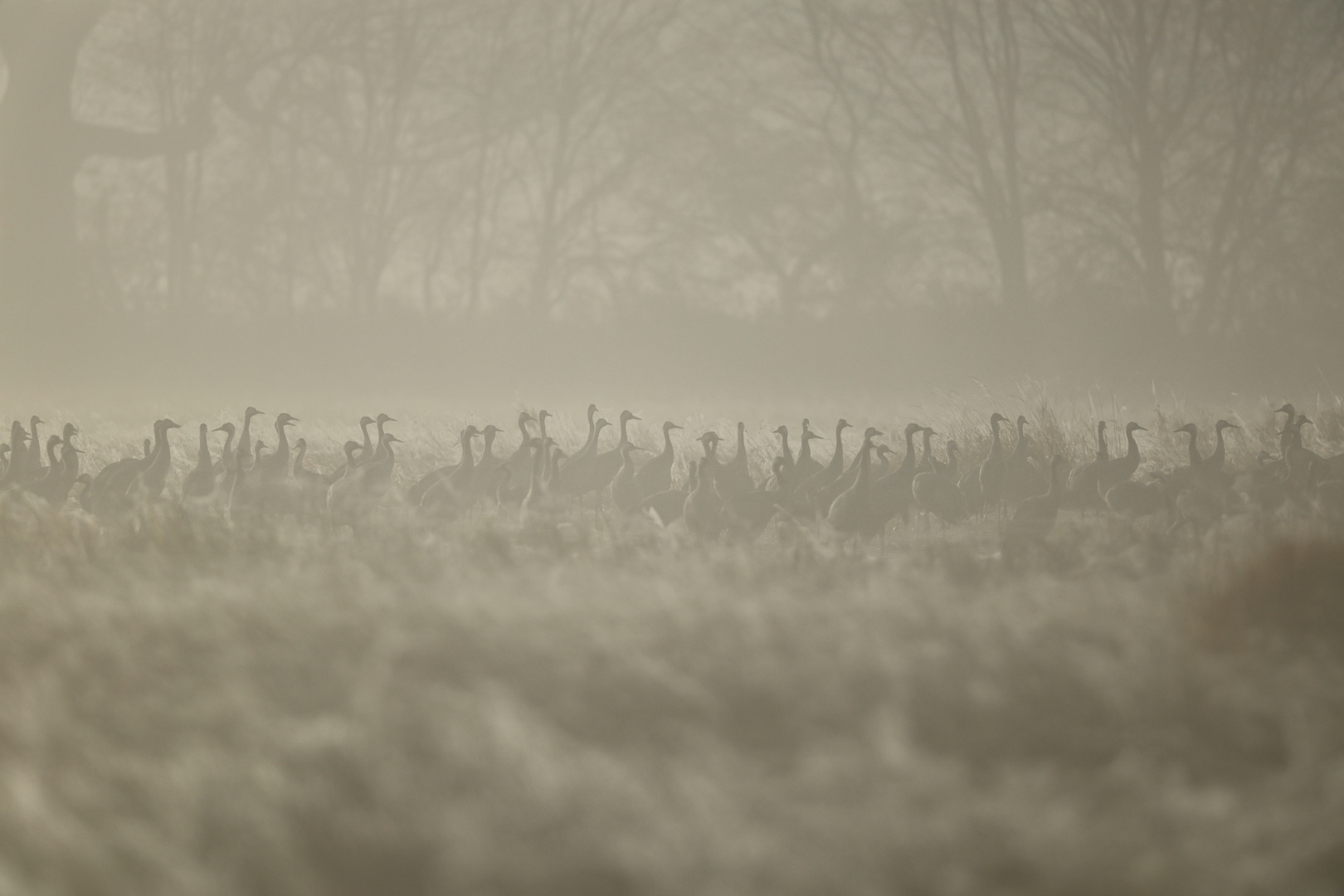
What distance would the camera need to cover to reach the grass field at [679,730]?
111 inches

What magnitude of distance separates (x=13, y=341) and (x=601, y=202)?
15.3 metres

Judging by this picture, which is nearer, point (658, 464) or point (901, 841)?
point (901, 841)

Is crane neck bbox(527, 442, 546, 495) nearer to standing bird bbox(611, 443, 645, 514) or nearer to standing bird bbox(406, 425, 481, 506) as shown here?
standing bird bbox(406, 425, 481, 506)

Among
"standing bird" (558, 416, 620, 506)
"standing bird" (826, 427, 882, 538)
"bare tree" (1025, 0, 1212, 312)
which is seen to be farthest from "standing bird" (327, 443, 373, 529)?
"bare tree" (1025, 0, 1212, 312)

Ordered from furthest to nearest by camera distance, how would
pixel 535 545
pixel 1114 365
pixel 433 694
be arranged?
pixel 1114 365 < pixel 535 545 < pixel 433 694

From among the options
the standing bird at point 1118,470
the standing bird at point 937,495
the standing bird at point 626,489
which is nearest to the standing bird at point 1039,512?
the standing bird at point 937,495

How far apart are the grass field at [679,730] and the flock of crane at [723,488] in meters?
2.70

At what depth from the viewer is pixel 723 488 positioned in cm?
945

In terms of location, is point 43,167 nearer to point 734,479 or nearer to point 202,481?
point 202,481

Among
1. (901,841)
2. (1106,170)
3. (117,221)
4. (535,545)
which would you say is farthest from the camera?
(117,221)

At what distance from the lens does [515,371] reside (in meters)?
29.2

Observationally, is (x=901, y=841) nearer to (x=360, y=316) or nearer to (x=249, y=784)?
(x=249, y=784)

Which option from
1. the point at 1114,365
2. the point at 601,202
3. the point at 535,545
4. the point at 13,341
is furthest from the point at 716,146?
the point at 535,545

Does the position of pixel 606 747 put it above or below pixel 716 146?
below
